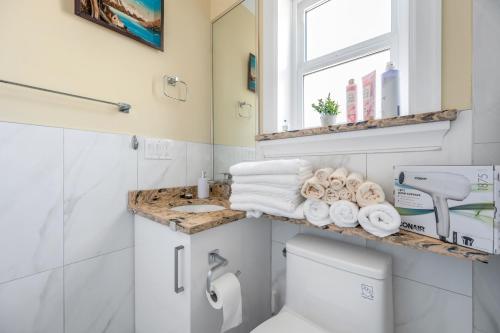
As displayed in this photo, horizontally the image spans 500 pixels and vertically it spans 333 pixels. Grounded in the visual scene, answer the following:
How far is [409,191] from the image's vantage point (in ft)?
2.36

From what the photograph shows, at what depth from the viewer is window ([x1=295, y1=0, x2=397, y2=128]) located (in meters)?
1.08

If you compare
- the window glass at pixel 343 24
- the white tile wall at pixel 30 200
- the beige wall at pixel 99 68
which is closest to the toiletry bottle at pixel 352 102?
the window glass at pixel 343 24

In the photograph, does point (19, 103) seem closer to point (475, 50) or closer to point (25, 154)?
point (25, 154)

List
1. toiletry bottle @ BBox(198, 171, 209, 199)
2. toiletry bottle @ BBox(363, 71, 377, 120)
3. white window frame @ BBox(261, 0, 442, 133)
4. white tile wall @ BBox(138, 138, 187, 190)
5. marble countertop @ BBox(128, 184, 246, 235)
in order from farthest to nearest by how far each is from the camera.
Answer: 1. toiletry bottle @ BBox(198, 171, 209, 199)
2. white tile wall @ BBox(138, 138, 187, 190)
3. toiletry bottle @ BBox(363, 71, 377, 120)
4. marble countertop @ BBox(128, 184, 246, 235)
5. white window frame @ BBox(261, 0, 442, 133)

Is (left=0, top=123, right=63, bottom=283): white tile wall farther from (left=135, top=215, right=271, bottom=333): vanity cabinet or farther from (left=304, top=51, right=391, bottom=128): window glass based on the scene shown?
(left=304, top=51, right=391, bottom=128): window glass

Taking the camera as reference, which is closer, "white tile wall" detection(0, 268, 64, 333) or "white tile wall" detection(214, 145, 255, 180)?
"white tile wall" detection(0, 268, 64, 333)

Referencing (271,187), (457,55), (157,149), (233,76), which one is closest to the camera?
(457,55)

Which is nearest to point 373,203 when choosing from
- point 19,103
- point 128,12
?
point 19,103

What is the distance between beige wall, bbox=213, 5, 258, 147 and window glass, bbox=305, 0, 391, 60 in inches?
14.9

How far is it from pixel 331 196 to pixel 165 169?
1028mm

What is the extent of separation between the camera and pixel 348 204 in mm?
765

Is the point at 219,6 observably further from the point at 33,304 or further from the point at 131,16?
the point at 33,304

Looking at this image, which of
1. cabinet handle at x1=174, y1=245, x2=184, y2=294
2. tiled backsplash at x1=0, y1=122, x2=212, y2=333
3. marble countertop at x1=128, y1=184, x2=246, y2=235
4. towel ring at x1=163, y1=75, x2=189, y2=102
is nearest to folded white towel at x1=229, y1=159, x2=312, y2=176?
marble countertop at x1=128, y1=184, x2=246, y2=235

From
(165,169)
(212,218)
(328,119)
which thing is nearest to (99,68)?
(165,169)
